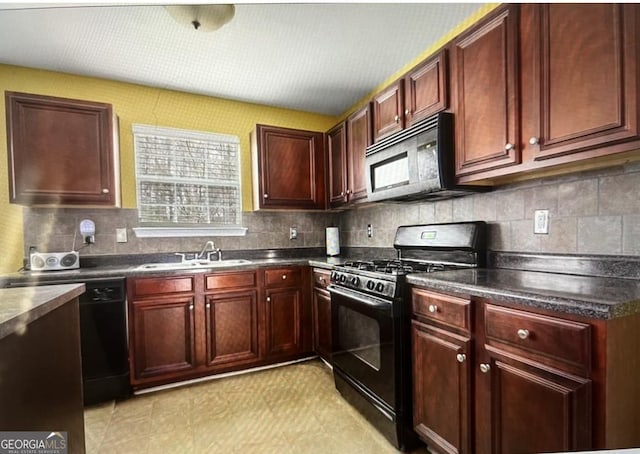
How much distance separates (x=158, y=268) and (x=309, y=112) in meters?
2.14

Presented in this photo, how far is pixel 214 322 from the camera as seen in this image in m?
2.30

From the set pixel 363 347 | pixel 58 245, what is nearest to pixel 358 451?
pixel 363 347

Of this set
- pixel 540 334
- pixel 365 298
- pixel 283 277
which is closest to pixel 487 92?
pixel 540 334

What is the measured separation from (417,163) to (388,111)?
55cm

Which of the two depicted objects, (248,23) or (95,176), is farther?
(95,176)

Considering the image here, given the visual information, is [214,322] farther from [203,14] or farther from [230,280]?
[203,14]

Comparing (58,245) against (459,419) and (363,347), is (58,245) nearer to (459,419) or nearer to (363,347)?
(363,347)

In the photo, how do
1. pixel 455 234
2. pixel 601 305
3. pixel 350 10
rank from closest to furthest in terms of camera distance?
pixel 601 305 → pixel 350 10 → pixel 455 234

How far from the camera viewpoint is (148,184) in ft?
8.57

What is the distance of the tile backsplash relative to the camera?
124cm

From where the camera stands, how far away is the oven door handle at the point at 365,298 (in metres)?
1.57

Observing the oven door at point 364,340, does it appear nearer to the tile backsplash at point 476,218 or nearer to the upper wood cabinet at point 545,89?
the tile backsplash at point 476,218

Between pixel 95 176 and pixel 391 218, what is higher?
pixel 95 176

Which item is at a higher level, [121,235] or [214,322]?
[121,235]
